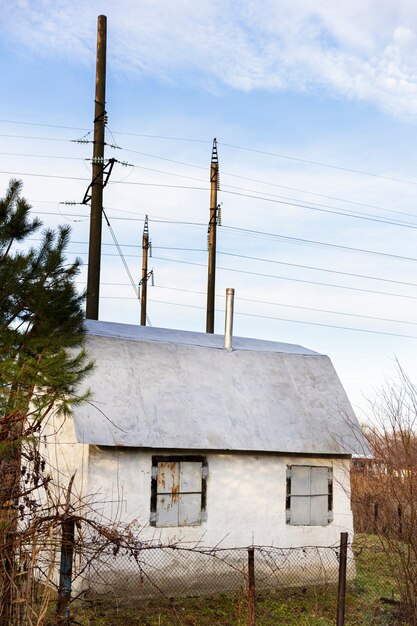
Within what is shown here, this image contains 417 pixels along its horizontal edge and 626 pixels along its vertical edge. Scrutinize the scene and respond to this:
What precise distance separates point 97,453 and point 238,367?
3.54 metres

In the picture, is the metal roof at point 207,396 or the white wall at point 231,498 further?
the metal roof at point 207,396

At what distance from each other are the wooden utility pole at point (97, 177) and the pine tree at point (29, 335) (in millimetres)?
5844

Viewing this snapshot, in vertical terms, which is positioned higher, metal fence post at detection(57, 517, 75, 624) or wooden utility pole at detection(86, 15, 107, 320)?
wooden utility pole at detection(86, 15, 107, 320)

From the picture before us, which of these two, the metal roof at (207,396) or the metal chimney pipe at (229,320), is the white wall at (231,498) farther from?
the metal chimney pipe at (229,320)

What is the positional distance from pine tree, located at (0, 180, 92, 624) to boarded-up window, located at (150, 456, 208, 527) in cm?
378

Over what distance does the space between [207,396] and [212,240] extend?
9786mm

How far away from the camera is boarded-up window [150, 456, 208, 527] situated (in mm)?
12406

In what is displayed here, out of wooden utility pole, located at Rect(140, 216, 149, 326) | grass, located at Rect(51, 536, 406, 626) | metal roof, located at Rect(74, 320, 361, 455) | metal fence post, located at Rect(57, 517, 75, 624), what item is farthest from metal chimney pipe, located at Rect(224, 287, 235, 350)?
wooden utility pole, located at Rect(140, 216, 149, 326)

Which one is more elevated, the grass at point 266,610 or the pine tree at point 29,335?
the pine tree at point 29,335

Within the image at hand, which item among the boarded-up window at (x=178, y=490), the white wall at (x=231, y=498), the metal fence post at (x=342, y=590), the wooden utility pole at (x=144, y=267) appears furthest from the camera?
the wooden utility pole at (x=144, y=267)

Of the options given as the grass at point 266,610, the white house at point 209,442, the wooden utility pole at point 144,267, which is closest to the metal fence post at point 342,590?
the grass at point 266,610

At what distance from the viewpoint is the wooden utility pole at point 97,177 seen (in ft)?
49.9

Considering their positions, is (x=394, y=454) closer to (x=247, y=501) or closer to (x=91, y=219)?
(x=247, y=501)

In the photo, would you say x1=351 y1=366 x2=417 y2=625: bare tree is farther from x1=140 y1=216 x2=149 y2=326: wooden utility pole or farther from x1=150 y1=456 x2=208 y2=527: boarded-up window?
x1=140 y1=216 x2=149 y2=326: wooden utility pole
